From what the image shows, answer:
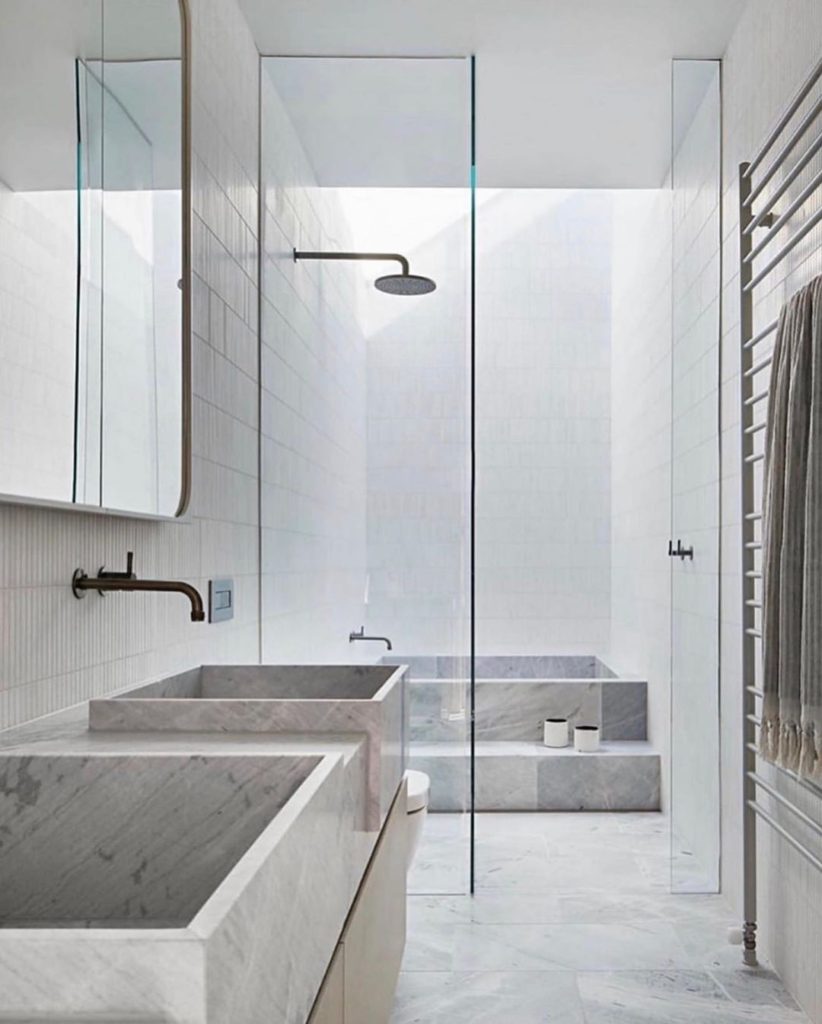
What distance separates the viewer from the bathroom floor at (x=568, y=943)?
8.13 ft

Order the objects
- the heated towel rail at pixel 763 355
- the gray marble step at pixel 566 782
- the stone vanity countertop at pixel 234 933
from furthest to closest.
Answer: the gray marble step at pixel 566 782 < the heated towel rail at pixel 763 355 < the stone vanity countertop at pixel 234 933

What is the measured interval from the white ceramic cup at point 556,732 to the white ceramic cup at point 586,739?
0.33ft

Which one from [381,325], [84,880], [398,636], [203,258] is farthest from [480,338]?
[84,880]

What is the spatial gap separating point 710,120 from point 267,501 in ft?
6.18

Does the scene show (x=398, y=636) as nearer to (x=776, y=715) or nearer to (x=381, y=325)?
(x=381, y=325)

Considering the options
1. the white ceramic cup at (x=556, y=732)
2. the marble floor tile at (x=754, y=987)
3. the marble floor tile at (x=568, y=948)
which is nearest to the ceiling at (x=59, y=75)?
the marble floor tile at (x=568, y=948)

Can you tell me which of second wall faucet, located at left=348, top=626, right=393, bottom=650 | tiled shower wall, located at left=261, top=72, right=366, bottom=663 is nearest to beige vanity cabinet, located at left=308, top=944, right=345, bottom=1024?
tiled shower wall, located at left=261, top=72, right=366, bottom=663

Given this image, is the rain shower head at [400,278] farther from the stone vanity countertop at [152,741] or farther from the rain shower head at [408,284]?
the stone vanity countertop at [152,741]

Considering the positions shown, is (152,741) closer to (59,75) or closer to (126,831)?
(126,831)

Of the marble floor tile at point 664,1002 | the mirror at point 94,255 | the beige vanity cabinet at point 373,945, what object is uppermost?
the mirror at point 94,255

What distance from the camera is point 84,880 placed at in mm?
1228

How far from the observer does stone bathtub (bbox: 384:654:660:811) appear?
336cm

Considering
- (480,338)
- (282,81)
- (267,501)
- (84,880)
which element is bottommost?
(84,880)

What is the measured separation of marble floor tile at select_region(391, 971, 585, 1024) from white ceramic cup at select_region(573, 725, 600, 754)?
5.91 ft
